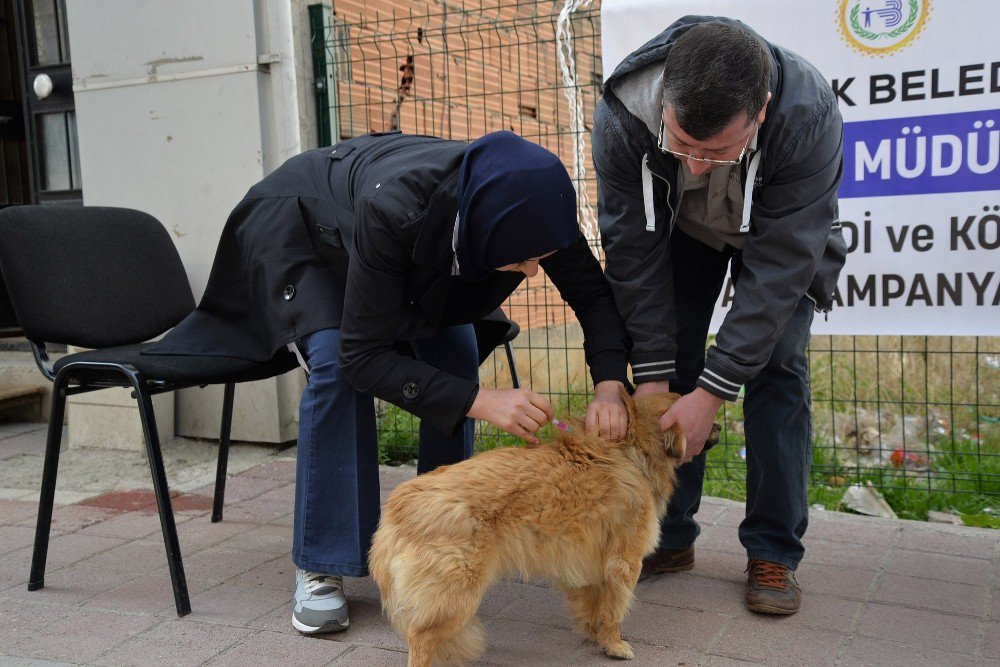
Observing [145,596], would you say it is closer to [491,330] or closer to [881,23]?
[491,330]

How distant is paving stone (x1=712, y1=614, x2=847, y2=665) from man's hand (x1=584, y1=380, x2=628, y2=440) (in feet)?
2.35

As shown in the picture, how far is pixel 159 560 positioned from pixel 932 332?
3.31 m

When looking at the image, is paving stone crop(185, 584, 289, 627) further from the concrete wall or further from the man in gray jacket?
the concrete wall

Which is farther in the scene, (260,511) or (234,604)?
(260,511)

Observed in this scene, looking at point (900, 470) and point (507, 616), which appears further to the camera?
point (900, 470)

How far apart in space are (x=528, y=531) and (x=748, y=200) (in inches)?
43.2

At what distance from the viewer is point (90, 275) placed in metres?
3.25

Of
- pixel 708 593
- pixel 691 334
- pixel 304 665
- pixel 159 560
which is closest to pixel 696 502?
pixel 708 593

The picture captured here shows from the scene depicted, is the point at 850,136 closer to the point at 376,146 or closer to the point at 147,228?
the point at 376,146

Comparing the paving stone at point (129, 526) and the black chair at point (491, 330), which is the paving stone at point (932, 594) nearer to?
the black chair at point (491, 330)

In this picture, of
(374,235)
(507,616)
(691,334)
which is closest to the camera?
(374,235)

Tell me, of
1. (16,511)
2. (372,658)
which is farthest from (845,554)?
(16,511)

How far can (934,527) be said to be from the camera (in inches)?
142

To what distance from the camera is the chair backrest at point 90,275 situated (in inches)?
120
